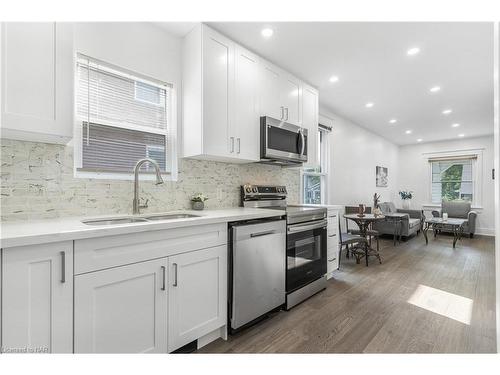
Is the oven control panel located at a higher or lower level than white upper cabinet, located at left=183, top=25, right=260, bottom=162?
lower

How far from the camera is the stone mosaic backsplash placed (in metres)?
1.54

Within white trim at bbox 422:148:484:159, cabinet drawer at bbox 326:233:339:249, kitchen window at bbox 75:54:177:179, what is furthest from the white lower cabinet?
white trim at bbox 422:148:484:159

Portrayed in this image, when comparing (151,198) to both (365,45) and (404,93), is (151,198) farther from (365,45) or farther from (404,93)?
(404,93)

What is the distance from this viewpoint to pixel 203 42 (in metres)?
2.14

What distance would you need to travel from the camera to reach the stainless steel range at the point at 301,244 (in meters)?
2.40

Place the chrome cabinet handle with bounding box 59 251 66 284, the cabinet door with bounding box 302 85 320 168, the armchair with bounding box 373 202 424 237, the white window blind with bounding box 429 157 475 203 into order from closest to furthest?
1. the chrome cabinet handle with bounding box 59 251 66 284
2. the cabinet door with bounding box 302 85 320 168
3. the armchair with bounding box 373 202 424 237
4. the white window blind with bounding box 429 157 475 203

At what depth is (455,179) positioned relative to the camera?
23.6 ft

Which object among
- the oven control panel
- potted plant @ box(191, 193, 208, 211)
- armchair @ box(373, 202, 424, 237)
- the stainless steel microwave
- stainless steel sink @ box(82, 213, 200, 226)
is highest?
the stainless steel microwave

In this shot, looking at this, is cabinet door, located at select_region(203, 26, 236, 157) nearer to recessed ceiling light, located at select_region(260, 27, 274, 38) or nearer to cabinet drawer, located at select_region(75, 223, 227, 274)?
recessed ceiling light, located at select_region(260, 27, 274, 38)

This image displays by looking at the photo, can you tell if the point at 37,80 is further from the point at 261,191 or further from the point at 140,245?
the point at 261,191

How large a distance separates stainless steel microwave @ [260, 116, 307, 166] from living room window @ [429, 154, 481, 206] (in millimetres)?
6489

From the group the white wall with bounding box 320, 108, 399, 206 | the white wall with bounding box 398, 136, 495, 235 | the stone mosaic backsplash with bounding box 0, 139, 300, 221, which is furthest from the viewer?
the white wall with bounding box 398, 136, 495, 235

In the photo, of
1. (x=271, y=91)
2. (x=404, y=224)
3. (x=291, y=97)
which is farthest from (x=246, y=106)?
(x=404, y=224)

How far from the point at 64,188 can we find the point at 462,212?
27.3 ft
